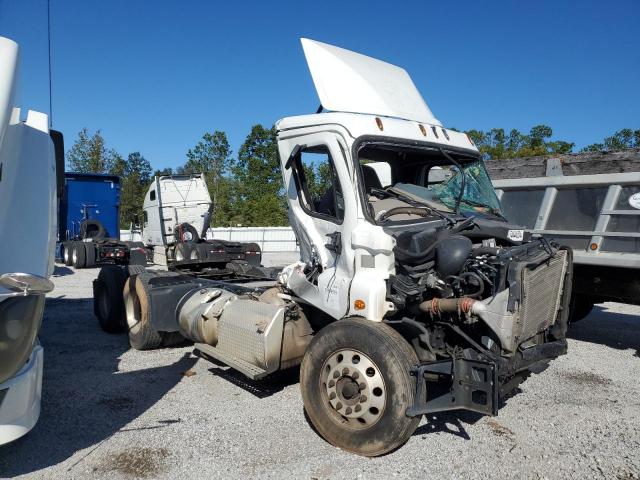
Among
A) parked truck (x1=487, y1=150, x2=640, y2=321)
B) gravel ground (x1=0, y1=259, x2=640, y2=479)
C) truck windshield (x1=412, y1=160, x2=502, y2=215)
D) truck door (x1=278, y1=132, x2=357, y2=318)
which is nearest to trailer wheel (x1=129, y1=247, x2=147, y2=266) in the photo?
gravel ground (x1=0, y1=259, x2=640, y2=479)

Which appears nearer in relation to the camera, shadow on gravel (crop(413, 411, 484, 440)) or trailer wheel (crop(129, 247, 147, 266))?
shadow on gravel (crop(413, 411, 484, 440))

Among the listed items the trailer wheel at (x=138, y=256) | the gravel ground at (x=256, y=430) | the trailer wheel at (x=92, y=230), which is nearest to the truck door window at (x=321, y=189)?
the gravel ground at (x=256, y=430)

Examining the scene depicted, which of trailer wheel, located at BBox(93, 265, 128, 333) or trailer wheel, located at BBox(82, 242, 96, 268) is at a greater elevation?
trailer wheel, located at BBox(93, 265, 128, 333)

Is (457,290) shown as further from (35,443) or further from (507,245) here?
(35,443)

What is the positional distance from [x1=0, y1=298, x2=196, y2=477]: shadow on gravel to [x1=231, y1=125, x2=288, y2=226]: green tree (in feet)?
92.8

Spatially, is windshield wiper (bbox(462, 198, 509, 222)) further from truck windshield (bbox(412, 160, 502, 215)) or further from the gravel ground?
the gravel ground

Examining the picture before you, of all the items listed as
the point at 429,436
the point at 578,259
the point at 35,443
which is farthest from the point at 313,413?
the point at 578,259

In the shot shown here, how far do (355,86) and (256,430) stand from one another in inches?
126

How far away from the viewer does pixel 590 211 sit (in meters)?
6.95

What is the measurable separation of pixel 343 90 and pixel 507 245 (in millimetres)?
2030

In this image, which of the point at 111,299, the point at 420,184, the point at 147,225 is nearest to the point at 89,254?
the point at 147,225

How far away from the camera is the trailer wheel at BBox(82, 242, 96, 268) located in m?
17.8

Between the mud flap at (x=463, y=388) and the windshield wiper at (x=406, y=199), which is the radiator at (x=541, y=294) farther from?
the windshield wiper at (x=406, y=199)

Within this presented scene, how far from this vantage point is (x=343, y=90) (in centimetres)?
468
